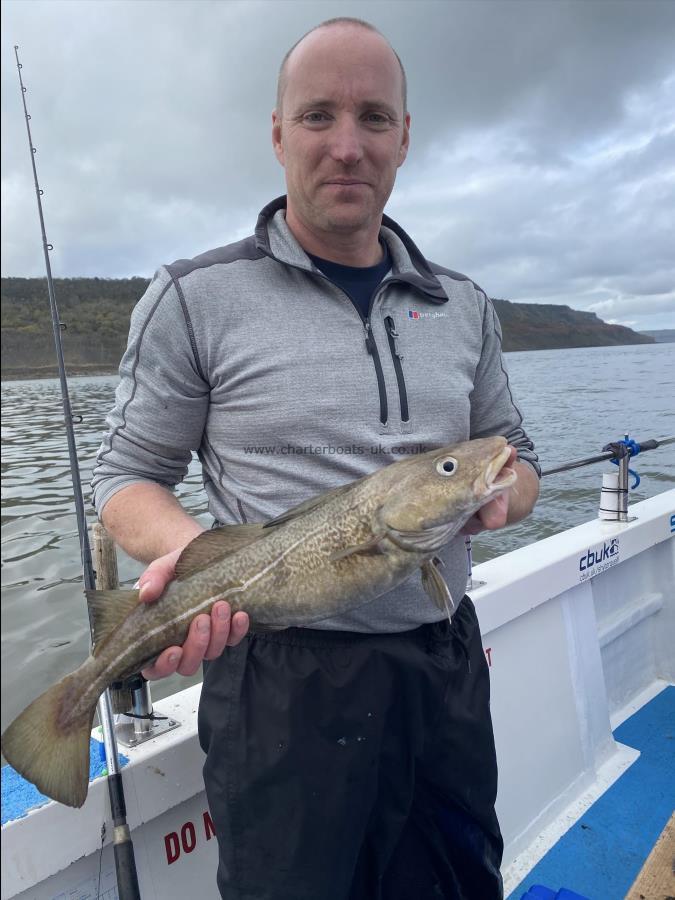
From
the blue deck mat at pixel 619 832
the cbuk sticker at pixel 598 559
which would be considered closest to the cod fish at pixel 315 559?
the blue deck mat at pixel 619 832

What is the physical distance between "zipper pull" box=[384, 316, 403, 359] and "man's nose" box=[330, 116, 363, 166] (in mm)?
488

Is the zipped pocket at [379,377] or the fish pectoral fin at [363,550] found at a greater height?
the zipped pocket at [379,377]

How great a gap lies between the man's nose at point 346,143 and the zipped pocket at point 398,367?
1.66ft

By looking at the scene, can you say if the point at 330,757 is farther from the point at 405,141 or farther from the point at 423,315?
the point at 405,141

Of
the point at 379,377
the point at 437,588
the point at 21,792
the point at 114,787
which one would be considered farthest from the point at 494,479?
the point at 21,792

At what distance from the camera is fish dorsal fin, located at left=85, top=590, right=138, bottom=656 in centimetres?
184

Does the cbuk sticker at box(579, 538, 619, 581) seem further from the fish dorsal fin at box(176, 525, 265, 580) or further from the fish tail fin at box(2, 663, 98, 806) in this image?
the fish tail fin at box(2, 663, 98, 806)

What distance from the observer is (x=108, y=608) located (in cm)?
186

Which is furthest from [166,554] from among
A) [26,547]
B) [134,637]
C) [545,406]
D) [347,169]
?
[545,406]

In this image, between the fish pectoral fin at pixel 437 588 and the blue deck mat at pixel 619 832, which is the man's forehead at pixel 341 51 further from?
the blue deck mat at pixel 619 832

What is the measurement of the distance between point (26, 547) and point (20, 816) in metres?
7.28

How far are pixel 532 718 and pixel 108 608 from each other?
2720mm

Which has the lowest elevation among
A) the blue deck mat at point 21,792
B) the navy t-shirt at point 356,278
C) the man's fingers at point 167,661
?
the blue deck mat at point 21,792

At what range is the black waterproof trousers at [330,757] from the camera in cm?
194
